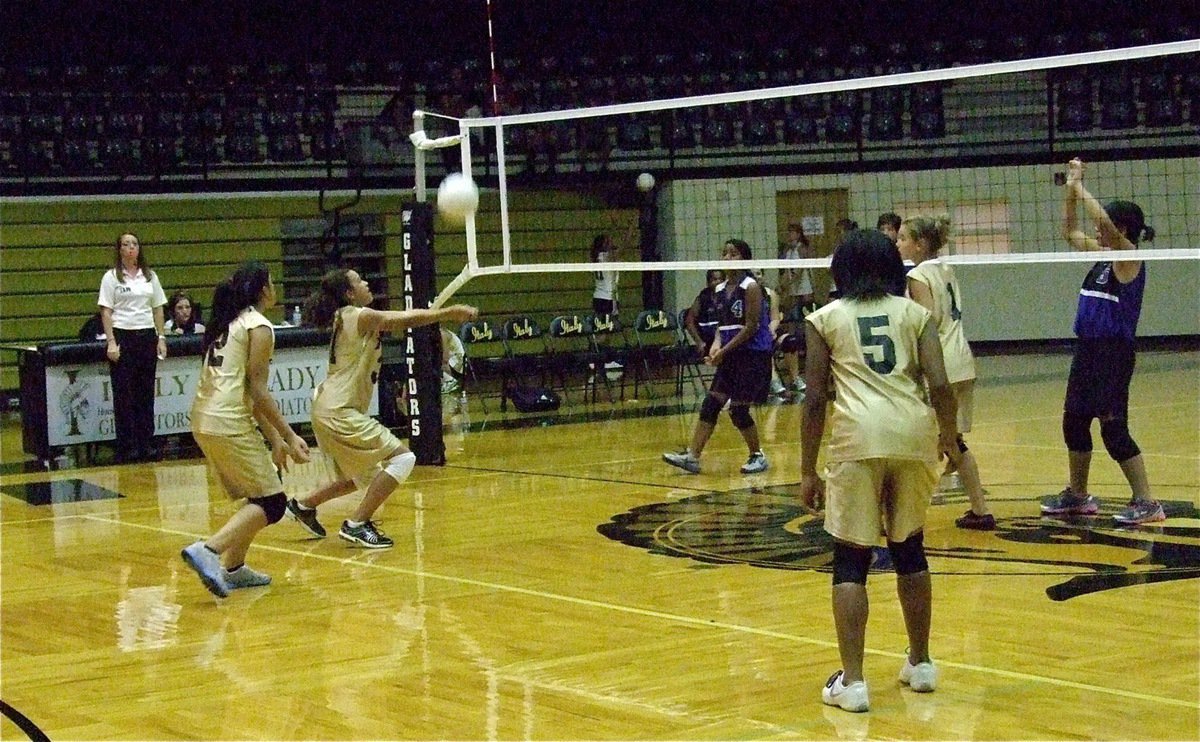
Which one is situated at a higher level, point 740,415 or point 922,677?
point 740,415

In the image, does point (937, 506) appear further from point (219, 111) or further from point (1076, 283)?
point (1076, 283)

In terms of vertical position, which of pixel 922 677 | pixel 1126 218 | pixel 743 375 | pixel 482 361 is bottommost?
pixel 922 677

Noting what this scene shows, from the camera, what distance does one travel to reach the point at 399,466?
30.0 ft

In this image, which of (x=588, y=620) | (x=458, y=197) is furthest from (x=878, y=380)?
(x=458, y=197)

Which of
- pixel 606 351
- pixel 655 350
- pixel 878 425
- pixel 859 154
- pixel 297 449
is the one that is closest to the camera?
pixel 878 425

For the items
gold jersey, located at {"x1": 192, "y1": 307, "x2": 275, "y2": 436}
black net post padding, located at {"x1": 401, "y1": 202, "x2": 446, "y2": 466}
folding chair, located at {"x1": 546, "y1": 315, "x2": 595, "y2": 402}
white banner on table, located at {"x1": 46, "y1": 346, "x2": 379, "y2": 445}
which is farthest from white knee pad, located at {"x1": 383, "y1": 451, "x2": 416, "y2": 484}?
folding chair, located at {"x1": 546, "y1": 315, "x2": 595, "y2": 402}

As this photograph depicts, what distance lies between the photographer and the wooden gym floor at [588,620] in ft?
17.6

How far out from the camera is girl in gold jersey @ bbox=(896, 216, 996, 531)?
8672mm

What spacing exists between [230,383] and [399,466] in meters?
1.40

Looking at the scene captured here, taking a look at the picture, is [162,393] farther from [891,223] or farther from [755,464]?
[891,223]

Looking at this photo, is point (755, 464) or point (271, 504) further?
point (755, 464)

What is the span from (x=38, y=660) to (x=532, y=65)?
1870 centimetres

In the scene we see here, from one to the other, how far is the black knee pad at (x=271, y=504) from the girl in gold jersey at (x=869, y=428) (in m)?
3.41

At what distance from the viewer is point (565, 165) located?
22.8m
